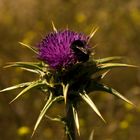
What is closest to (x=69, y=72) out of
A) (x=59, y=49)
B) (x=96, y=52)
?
(x=59, y=49)

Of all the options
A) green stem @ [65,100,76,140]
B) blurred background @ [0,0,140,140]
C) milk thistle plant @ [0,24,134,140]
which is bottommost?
green stem @ [65,100,76,140]

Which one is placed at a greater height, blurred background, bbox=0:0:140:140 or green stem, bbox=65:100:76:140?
blurred background, bbox=0:0:140:140

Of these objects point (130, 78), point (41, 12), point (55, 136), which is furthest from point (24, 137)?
point (41, 12)

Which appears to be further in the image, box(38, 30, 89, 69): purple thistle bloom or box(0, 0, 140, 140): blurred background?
box(0, 0, 140, 140): blurred background

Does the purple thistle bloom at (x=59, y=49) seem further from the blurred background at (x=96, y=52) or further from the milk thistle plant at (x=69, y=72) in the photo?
the blurred background at (x=96, y=52)

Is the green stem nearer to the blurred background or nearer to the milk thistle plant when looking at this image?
the milk thistle plant

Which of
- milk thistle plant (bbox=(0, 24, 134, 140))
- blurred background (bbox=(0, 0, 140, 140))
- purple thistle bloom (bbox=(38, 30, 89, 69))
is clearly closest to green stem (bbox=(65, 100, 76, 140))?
milk thistle plant (bbox=(0, 24, 134, 140))
